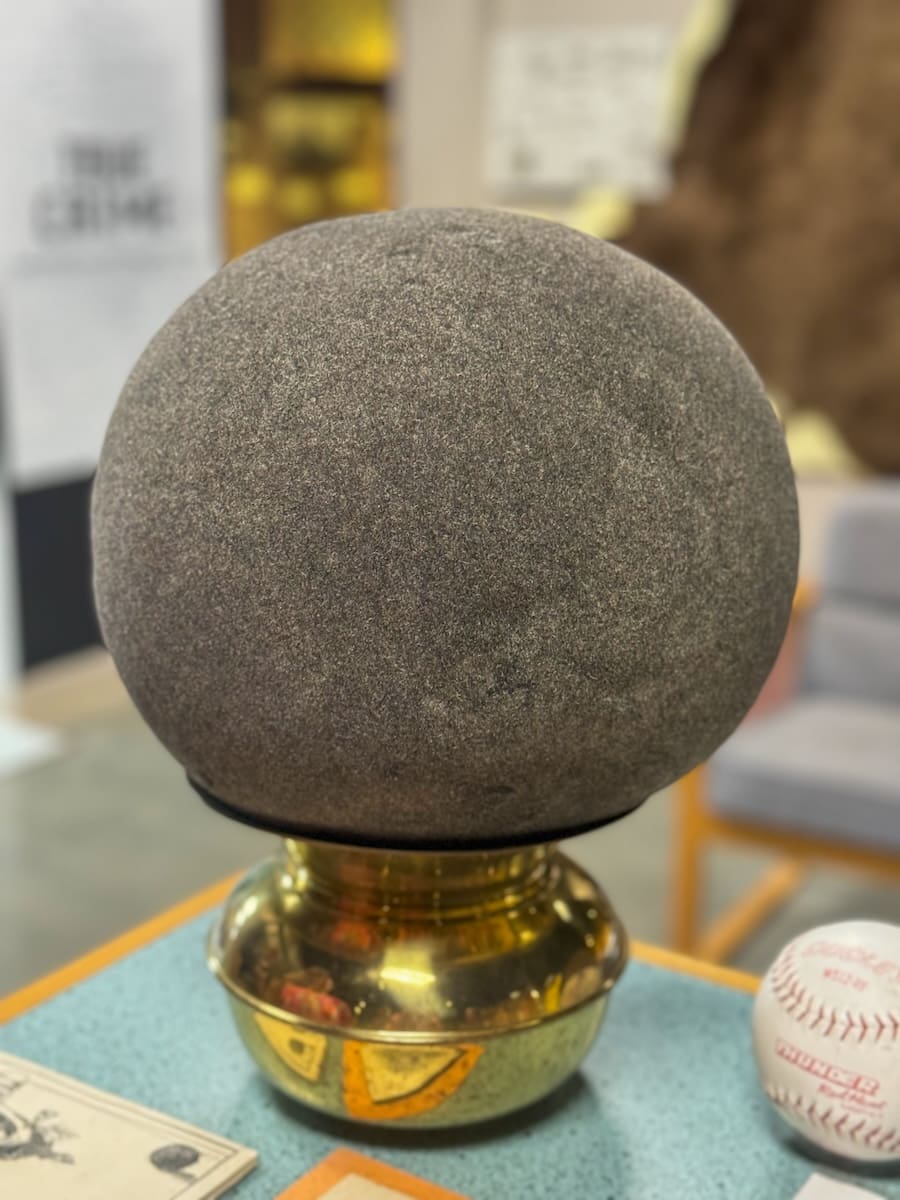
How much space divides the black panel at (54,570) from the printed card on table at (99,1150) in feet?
9.03

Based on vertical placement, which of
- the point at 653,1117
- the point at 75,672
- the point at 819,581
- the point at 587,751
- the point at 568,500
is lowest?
the point at 75,672

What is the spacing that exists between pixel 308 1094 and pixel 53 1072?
21cm

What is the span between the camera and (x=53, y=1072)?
1.09m

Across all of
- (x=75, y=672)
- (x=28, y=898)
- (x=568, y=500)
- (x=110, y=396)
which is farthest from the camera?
(x=75, y=672)

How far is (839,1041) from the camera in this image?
97cm

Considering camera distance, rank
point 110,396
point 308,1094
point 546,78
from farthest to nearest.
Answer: point 546,78
point 110,396
point 308,1094

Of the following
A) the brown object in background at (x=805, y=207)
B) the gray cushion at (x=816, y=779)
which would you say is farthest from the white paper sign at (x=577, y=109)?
the gray cushion at (x=816, y=779)

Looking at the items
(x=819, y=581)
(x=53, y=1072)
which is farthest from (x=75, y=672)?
(x=53, y=1072)

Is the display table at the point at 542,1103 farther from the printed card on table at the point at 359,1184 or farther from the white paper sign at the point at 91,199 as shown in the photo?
the white paper sign at the point at 91,199

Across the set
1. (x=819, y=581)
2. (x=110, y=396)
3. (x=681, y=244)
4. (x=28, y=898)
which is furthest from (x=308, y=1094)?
(x=681, y=244)

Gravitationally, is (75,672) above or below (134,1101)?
below

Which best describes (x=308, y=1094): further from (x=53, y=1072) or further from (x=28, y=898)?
(x=28, y=898)

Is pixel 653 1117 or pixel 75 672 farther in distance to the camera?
pixel 75 672

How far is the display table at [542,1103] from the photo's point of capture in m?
1.01
